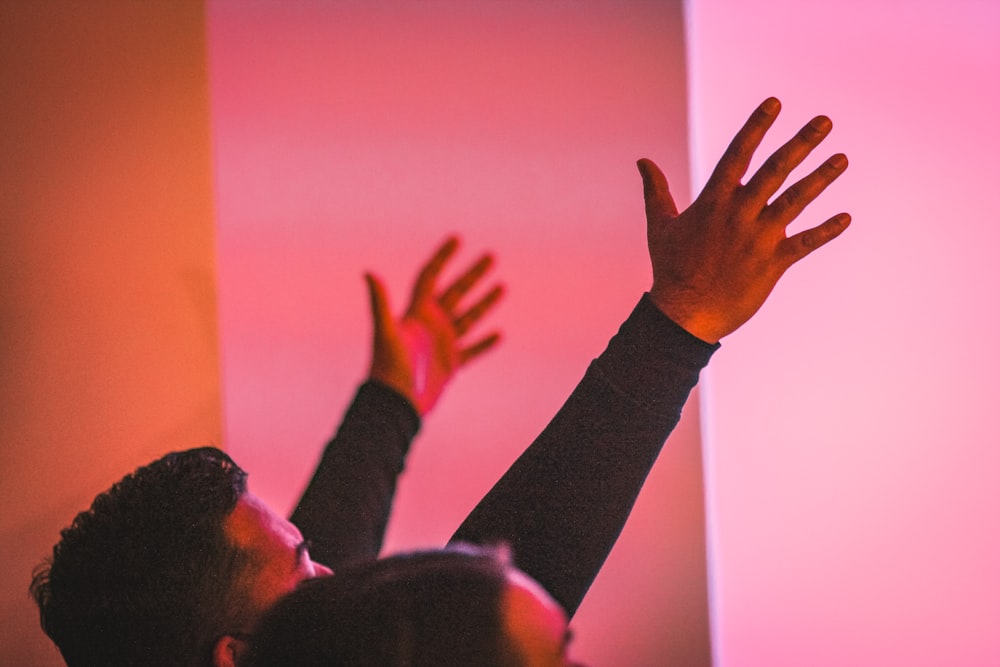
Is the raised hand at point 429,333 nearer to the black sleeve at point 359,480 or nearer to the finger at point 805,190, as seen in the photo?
the black sleeve at point 359,480

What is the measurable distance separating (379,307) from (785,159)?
463 mm

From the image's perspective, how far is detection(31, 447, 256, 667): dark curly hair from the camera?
578mm

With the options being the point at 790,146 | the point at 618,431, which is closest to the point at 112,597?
the point at 618,431

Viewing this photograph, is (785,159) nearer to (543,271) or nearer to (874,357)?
(874,357)

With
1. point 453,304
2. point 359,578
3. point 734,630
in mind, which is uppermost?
point 453,304

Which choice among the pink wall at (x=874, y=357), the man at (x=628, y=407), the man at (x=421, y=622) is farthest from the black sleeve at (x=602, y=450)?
the pink wall at (x=874, y=357)

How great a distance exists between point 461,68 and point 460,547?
583 millimetres

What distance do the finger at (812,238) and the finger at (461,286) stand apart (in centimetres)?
41

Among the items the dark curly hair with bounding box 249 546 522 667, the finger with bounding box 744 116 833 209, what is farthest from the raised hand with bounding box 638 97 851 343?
the dark curly hair with bounding box 249 546 522 667

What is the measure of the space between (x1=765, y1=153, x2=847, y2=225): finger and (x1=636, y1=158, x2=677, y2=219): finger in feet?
0.22

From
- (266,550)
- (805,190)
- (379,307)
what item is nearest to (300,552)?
(266,550)

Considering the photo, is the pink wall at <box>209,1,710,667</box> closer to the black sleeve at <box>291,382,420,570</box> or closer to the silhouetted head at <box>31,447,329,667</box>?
the black sleeve at <box>291,382,420,570</box>

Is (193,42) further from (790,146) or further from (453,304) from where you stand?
(790,146)

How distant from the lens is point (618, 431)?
1.90 ft
